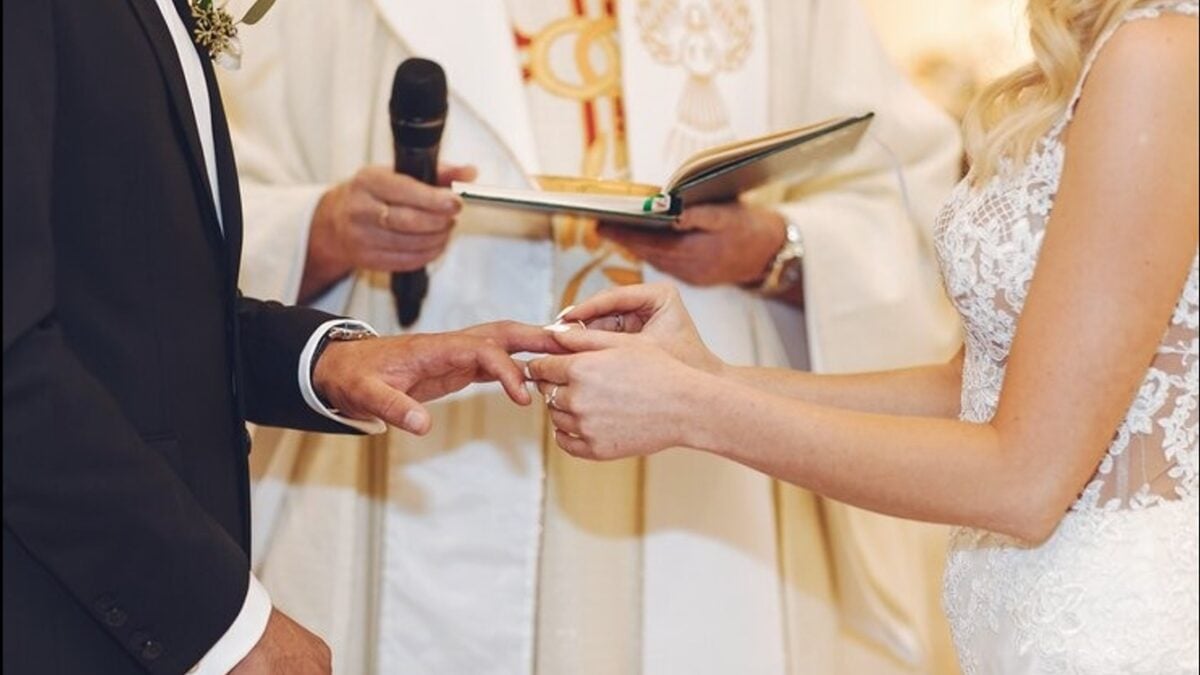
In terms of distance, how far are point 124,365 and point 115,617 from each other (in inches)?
11.3

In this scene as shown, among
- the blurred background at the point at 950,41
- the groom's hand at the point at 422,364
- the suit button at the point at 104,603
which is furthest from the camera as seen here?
the blurred background at the point at 950,41

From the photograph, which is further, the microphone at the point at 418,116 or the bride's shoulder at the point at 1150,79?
the microphone at the point at 418,116

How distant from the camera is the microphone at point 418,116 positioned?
232 cm

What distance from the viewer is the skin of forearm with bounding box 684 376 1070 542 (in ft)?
6.07

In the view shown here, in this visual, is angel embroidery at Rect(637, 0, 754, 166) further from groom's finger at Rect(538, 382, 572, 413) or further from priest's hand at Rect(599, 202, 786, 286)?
groom's finger at Rect(538, 382, 572, 413)

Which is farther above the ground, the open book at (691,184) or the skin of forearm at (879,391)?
the open book at (691,184)

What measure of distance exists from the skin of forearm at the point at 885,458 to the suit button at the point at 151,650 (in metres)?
0.66

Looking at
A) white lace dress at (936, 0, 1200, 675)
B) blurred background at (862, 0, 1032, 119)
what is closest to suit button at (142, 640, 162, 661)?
white lace dress at (936, 0, 1200, 675)

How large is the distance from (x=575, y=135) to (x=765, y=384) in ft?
2.46

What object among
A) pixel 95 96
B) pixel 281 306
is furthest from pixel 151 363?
pixel 281 306

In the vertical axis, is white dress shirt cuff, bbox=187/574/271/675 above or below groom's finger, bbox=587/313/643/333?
below

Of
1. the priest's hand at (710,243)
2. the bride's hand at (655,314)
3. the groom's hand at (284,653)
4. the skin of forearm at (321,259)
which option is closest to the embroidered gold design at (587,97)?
the priest's hand at (710,243)

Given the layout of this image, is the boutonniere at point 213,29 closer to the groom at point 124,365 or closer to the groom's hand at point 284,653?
the groom at point 124,365

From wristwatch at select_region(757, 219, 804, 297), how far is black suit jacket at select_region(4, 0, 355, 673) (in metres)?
1.10
